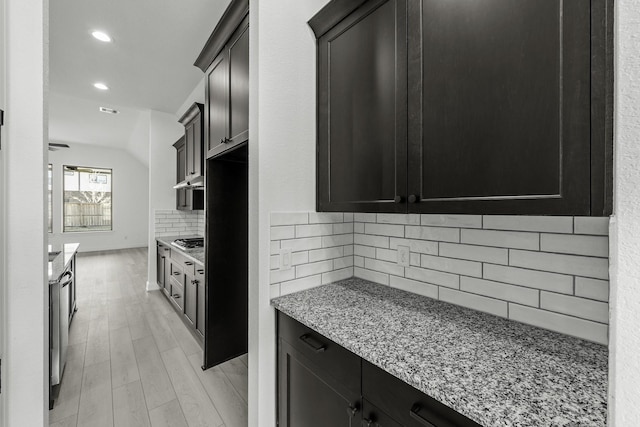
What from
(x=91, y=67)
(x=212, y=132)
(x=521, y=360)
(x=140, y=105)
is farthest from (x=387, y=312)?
(x=140, y=105)

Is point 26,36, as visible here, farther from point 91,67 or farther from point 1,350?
point 91,67

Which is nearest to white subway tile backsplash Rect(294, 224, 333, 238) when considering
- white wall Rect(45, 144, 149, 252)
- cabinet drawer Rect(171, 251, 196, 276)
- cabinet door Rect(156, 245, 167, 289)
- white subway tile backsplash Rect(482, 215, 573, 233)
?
white subway tile backsplash Rect(482, 215, 573, 233)

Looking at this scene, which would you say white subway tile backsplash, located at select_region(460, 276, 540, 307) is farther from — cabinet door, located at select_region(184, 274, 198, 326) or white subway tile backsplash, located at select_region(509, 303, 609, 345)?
cabinet door, located at select_region(184, 274, 198, 326)

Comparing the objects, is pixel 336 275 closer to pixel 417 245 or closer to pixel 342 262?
pixel 342 262

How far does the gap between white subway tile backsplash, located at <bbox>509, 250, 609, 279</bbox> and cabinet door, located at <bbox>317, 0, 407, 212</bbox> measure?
1.62 feet

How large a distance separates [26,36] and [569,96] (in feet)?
5.18

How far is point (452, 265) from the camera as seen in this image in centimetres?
129

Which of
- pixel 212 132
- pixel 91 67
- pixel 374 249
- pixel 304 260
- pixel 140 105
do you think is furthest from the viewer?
pixel 140 105

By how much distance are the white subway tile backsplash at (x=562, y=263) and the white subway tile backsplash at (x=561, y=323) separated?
0.16m

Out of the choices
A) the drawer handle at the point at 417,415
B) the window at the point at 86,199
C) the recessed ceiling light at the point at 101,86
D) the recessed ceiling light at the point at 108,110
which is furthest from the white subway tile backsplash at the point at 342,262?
the window at the point at 86,199

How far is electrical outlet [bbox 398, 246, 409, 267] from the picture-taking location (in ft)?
4.81

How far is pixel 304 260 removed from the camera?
58.7 inches

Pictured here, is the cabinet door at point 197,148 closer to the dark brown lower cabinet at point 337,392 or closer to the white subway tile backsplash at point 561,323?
the dark brown lower cabinet at point 337,392

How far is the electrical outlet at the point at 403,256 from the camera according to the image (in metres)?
1.46
